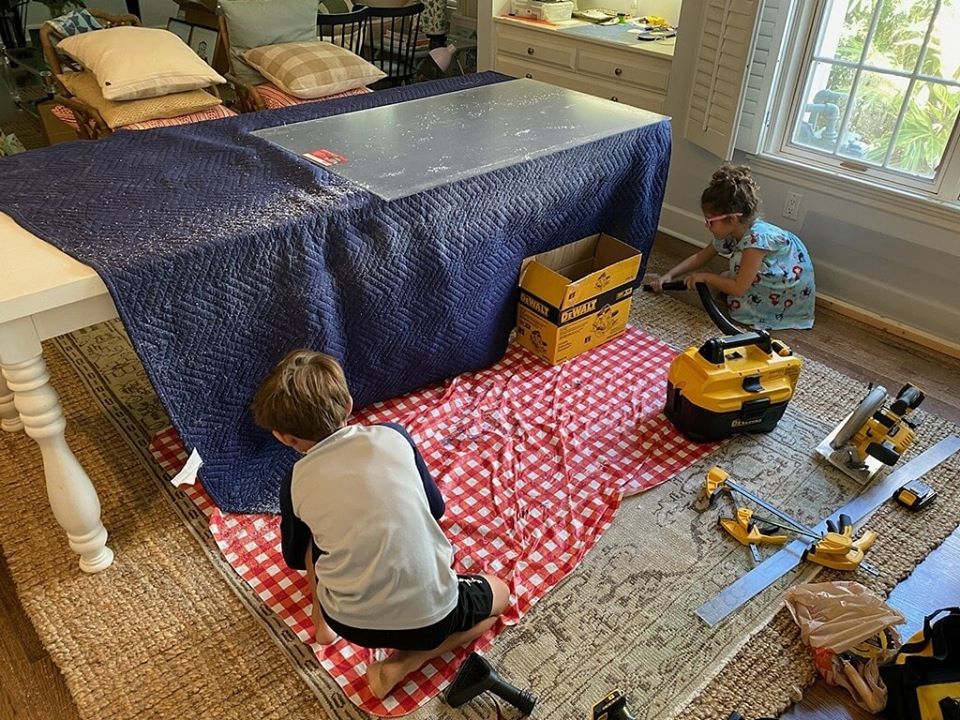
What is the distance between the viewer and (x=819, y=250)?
9.14 feet

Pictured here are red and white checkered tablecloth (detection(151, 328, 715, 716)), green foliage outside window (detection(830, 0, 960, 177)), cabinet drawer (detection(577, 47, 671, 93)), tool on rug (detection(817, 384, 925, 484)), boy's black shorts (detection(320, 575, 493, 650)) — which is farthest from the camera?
cabinet drawer (detection(577, 47, 671, 93))

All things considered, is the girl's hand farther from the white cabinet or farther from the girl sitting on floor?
the white cabinet

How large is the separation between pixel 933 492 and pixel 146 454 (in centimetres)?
207

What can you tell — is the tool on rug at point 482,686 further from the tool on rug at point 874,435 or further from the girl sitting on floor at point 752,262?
the girl sitting on floor at point 752,262

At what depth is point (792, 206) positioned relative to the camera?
2.80 metres

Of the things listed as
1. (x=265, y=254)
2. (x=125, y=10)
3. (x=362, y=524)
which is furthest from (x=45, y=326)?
(x=125, y=10)

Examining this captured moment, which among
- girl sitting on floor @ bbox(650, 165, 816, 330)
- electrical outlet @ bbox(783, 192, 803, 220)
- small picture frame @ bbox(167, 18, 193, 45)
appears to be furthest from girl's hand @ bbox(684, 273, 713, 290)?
small picture frame @ bbox(167, 18, 193, 45)

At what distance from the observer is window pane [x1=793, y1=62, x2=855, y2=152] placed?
261 cm

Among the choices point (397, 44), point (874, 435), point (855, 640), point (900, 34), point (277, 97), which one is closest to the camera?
point (855, 640)

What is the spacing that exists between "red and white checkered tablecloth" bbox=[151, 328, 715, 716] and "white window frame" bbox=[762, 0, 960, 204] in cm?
98

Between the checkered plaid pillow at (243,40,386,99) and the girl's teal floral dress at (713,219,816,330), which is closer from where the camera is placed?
the girl's teal floral dress at (713,219,816,330)

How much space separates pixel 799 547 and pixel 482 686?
33.9 inches

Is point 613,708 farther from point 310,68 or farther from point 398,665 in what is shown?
point 310,68

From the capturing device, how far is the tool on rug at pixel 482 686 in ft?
4.36
